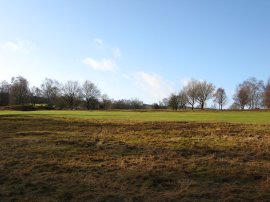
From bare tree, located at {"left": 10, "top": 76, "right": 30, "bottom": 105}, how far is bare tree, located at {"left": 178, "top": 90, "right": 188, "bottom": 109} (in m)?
59.5

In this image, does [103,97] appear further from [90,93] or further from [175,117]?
[175,117]

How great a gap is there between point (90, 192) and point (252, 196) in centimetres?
413

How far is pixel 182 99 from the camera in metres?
133

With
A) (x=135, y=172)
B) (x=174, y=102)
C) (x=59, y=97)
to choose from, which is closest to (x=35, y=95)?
(x=59, y=97)

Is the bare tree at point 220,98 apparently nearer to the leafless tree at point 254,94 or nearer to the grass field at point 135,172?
the leafless tree at point 254,94

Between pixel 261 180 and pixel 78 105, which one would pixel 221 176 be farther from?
pixel 78 105

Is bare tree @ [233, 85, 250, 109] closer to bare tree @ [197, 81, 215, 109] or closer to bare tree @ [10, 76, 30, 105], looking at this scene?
bare tree @ [197, 81, 215, 109]

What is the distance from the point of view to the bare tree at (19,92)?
133250mm

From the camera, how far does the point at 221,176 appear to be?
10852 mm

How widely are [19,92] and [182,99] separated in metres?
61.6

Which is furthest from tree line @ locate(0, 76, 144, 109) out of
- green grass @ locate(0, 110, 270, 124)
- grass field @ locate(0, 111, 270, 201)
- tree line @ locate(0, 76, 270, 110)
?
grass field @ locate(0, 111, 270, 201)

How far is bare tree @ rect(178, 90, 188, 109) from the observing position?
431 ft

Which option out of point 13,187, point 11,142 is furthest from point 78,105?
point 13,187

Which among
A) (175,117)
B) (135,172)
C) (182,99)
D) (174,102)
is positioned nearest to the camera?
(135,172)
